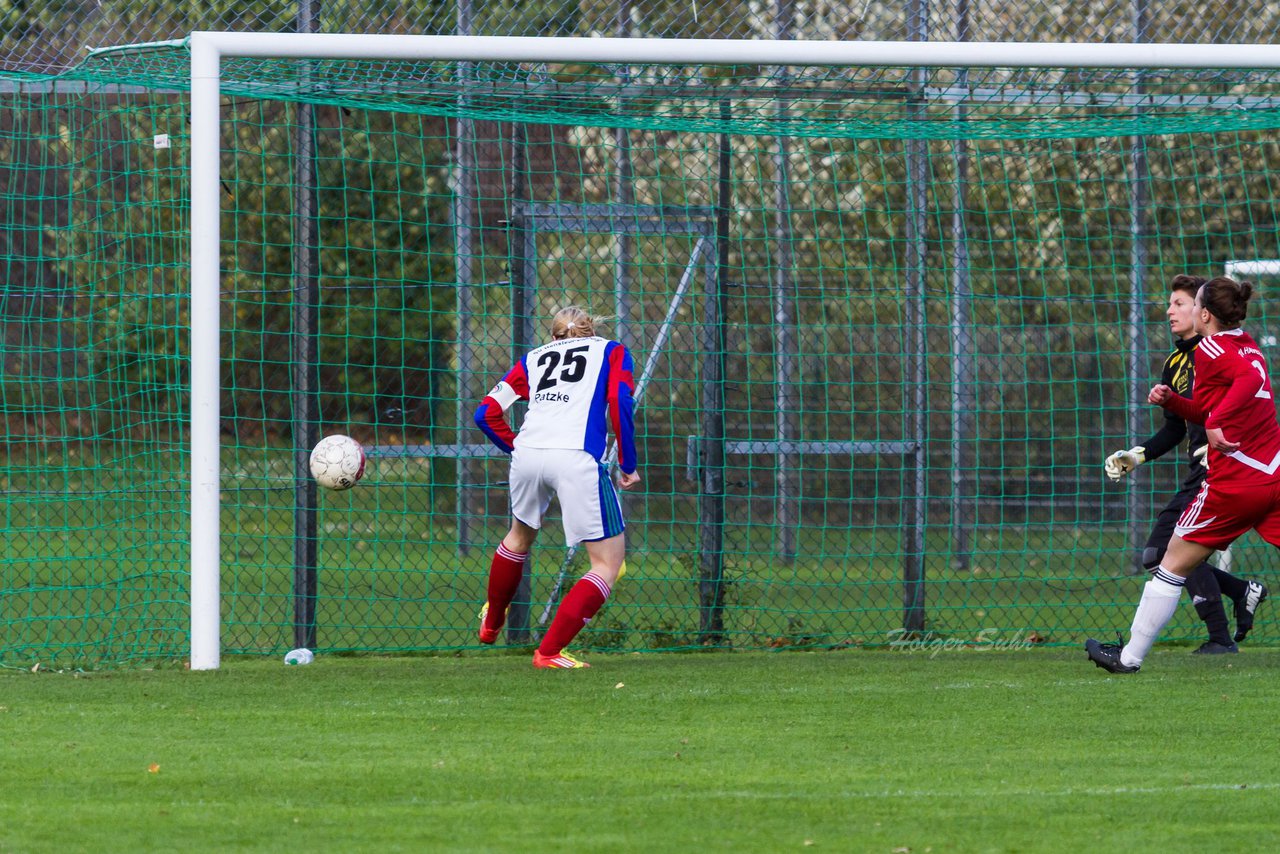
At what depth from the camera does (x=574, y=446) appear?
759 cm

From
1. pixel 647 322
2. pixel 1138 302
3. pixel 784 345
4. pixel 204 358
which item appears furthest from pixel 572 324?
pixel 1138 302

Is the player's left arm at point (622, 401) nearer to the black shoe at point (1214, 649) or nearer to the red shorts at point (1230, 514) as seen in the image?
the red shorts at point (1230, 514)

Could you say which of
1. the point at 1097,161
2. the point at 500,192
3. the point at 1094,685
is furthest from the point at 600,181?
the point at 1094,685

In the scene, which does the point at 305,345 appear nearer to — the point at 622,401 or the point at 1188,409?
the point at 622,401

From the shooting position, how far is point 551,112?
29.8 ft

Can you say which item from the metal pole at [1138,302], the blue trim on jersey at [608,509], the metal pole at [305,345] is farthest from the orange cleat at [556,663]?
the metal pole at [1138,302]

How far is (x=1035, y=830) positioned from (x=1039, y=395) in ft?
32.9

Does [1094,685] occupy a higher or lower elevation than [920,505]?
lower

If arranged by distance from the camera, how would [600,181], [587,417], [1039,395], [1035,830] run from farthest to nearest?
[1039,395] → [600,181] → [587,417] → [1035,830]

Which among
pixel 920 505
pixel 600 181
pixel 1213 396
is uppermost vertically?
pixel 600 181

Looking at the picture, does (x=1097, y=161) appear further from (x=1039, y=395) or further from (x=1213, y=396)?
(x=1213, y=396)

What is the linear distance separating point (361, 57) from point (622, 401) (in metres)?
2.18

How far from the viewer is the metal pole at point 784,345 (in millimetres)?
9742

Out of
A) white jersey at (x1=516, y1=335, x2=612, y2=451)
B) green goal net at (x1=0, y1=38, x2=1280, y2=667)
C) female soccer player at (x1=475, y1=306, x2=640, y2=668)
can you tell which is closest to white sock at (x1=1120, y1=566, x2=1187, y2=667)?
green goal net at (x1=0, y1=38, x2=1280, y2=667)
